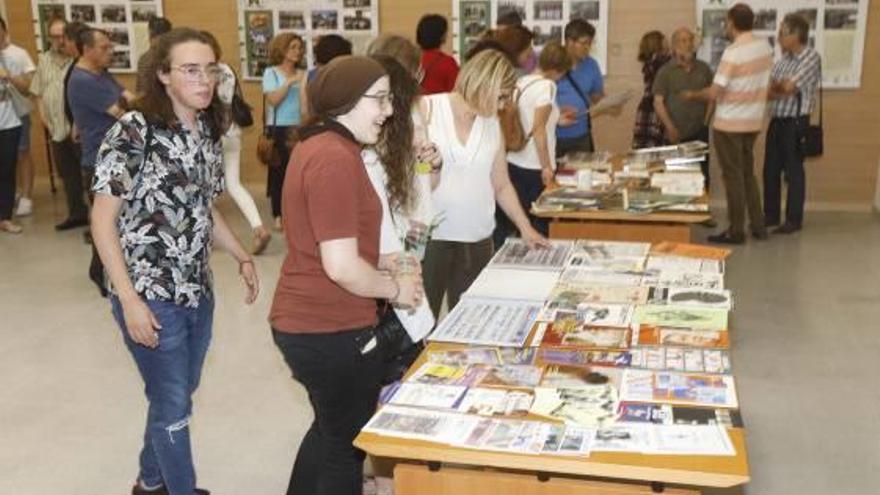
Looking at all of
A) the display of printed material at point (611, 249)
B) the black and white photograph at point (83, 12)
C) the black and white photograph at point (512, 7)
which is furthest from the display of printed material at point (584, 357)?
the black and white photograph at point (83, 12)

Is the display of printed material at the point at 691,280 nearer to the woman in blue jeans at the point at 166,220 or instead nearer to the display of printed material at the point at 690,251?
the display of printed material at the point at 690,251

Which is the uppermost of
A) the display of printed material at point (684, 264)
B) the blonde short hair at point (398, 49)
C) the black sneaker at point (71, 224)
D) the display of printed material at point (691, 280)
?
the blonde short hair at point (398, 49)

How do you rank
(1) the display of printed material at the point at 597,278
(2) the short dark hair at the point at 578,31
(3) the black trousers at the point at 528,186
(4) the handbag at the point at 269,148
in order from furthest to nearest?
(4) the handbag at the point at 269,148, (2) the short dark hair at the point at 578,31, (3) the black trousers at the point at 528,186, (1) the display of printed material at the point at 597,278

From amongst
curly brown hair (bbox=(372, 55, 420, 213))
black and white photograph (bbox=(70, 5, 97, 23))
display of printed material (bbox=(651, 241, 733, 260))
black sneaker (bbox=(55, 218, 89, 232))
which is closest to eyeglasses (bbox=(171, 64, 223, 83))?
curly brown hair (bbox=(372, 55, 420, 213))

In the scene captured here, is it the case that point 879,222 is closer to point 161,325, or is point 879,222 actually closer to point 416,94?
point 416,94

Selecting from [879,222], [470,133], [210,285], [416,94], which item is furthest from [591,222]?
[879,222]

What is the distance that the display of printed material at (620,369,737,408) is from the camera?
196 cm

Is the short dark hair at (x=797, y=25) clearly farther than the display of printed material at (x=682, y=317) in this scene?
Yes

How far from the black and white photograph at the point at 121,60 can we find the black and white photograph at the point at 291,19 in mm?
1463

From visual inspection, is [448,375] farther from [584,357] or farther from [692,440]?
[692,440]

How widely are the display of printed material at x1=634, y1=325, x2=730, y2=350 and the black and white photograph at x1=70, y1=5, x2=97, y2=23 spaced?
6.83 meters

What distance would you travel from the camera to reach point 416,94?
2418 millimetres

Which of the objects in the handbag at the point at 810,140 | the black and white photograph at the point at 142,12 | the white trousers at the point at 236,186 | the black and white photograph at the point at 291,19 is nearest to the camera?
the white trousers at the point at 236,186

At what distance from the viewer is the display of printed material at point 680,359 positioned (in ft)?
7.04
